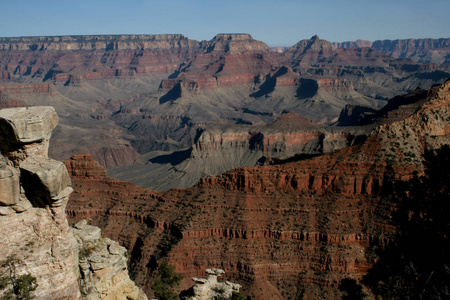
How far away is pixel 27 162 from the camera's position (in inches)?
714

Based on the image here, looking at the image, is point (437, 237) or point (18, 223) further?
point (437, 237)

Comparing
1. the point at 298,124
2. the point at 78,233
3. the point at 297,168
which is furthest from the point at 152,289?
the point at 298,124

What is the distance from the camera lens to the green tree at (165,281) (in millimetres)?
36250

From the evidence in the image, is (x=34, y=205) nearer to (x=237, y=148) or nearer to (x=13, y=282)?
(x=13, y=282)

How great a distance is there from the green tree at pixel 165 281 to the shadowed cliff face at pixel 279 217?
205 cm

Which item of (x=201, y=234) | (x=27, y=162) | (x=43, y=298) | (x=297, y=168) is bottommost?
(x=201, y=234)

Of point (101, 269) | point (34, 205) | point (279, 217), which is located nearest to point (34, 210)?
A: point (34, 205)

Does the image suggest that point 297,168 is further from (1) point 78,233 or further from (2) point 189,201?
(1) point 78,233

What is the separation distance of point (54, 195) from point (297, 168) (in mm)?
30401

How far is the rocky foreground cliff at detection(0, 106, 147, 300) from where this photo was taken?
17594mm

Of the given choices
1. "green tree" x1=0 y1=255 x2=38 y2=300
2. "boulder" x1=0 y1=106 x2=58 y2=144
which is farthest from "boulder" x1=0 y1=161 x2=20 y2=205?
"green tree" x1=0 y1=255 x2=38 y2=300

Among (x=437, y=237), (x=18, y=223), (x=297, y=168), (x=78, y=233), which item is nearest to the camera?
(x=18, y=223)

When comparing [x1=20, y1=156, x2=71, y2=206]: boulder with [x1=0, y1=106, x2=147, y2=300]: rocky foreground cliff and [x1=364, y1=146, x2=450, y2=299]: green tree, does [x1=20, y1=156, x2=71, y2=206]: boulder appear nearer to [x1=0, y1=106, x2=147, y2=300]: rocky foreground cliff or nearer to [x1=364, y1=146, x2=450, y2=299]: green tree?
[x1=0, y1=106, x2=147, y2=300]: rocky foreground cliff

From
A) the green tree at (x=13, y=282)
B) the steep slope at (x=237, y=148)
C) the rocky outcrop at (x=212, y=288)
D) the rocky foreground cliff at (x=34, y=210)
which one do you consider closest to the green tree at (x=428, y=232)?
the rocky outcrop at (x=212, y=288)
